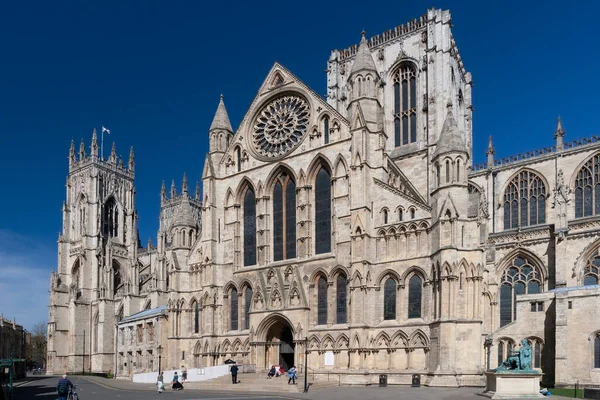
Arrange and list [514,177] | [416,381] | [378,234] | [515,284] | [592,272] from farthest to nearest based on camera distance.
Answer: [514,177]
[515,284]
[592,272]
[378,234]
[416,381]

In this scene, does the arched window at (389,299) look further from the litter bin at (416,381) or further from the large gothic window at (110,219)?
the large gothic window at (110,219)

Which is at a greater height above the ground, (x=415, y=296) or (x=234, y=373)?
(x=415, y=296)

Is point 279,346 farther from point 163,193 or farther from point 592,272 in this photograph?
point 163,193

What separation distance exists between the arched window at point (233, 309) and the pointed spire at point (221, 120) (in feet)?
43.5

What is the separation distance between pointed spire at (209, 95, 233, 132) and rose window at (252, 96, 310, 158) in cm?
344

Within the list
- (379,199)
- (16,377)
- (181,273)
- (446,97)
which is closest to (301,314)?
(379,199)

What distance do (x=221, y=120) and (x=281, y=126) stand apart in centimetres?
666

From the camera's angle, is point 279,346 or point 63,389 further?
point 279,346

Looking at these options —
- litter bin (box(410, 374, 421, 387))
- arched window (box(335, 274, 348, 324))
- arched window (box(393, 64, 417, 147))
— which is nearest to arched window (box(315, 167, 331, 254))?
arched window (box(335, 274, 348, 324))

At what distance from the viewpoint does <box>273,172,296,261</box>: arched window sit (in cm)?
4172

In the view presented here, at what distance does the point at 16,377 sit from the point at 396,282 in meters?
50.8

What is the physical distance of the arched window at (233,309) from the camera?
142 feet

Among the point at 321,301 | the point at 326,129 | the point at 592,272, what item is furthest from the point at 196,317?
the point at 592,272

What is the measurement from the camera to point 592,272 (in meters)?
41.8
